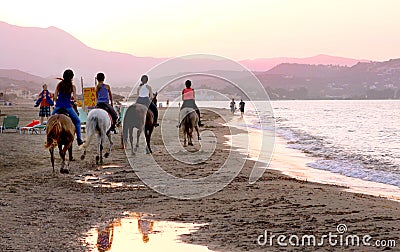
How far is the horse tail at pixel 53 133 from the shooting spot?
43.6 feet

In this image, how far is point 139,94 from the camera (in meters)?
18.4

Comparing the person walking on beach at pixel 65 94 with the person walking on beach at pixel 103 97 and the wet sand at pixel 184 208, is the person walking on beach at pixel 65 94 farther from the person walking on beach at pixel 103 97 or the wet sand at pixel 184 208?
the person walking on beach at pixel 103 97

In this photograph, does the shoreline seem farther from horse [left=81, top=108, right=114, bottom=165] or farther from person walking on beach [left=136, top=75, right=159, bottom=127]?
horse [left=81, top=108, right=114, bottom=165]

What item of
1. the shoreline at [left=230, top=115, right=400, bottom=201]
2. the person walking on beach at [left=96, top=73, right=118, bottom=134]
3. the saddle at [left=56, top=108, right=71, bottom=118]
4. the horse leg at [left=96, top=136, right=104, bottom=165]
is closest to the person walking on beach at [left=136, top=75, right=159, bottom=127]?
the person walking on beach at [left=96, top=73, right=118, bottom=134]

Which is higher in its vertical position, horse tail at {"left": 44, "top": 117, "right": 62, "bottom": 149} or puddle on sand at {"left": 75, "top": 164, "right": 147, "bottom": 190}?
horse tail at {"left": 44, "top": 117, "right": 62, "bottom": 149}

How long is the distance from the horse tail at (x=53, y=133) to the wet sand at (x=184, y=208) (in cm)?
83

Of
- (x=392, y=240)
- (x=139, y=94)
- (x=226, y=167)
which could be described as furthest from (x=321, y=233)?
(x=139, y=94)

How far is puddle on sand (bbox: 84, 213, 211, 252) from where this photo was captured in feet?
23.9

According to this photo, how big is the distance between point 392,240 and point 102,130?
10196 mm

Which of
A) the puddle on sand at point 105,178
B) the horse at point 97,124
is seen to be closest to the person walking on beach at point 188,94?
the horse at point 97,124

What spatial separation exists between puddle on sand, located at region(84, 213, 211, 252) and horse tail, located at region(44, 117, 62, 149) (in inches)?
192

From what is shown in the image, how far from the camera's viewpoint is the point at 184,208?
32.9ft

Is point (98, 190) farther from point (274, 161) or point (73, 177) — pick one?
point (274, 161)

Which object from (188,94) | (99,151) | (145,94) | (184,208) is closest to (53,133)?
(99,151)
